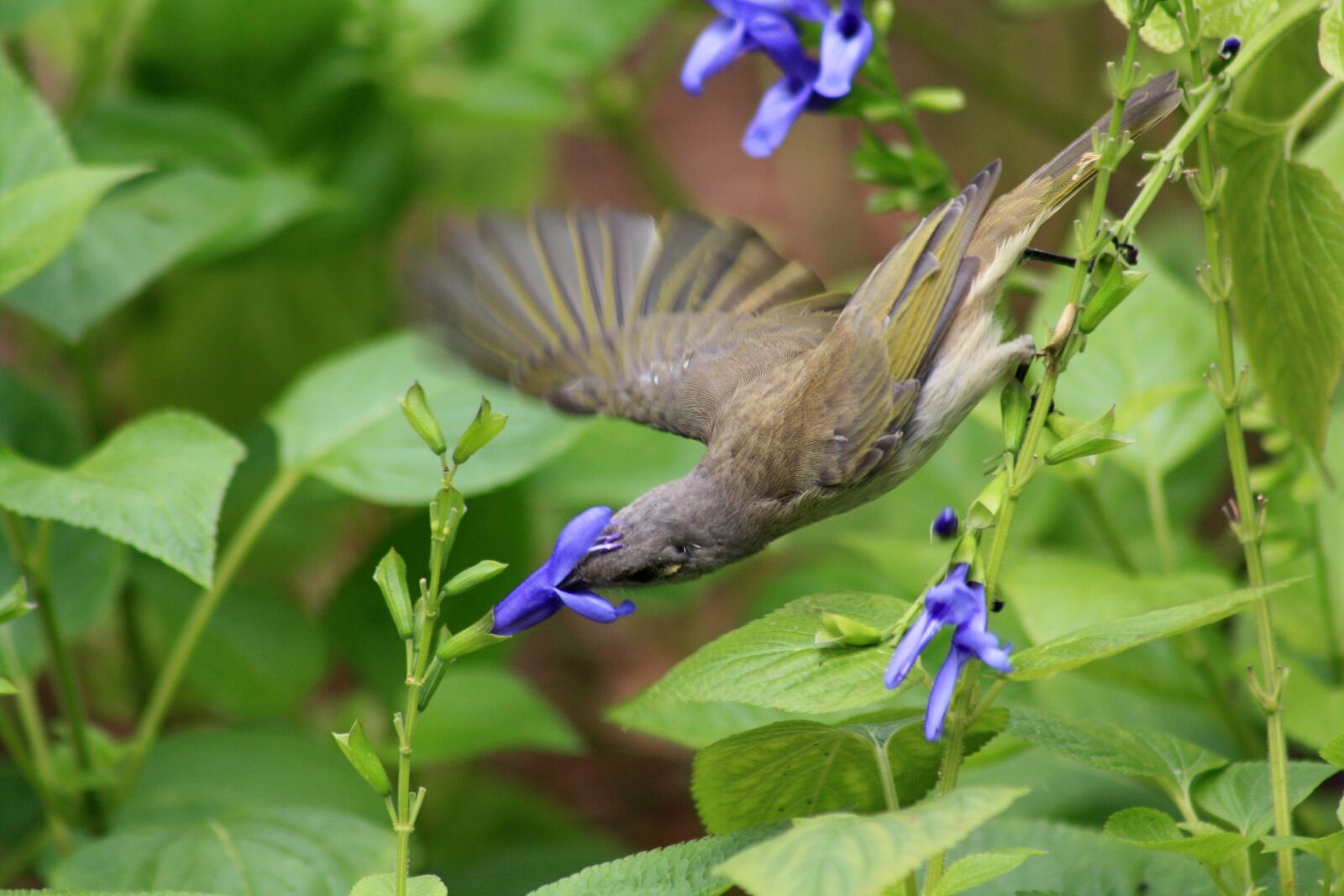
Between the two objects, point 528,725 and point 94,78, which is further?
point 94,78

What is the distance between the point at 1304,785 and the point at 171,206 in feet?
5.50

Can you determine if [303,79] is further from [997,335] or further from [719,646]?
[719,646]

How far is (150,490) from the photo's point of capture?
1.38 meters

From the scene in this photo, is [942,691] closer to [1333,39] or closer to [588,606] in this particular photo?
[588,606]

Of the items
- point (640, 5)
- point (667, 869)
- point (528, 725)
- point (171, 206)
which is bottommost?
point (528, 725)

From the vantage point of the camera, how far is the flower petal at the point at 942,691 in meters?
0.85

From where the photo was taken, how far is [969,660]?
3.06 ft

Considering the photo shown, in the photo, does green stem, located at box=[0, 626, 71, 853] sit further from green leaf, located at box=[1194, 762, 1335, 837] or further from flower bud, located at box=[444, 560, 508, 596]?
green leaf, located at box=[1194, 762, 1335, 837]

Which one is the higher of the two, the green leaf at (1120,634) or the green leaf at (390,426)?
the green leaf at (1120,634)

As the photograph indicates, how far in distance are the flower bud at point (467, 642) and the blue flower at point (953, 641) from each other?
306 millimetres

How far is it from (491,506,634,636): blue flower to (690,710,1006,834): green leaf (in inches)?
6.0

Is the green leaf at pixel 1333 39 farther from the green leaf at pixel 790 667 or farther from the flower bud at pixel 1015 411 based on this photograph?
the green leaf at pixel 790 667

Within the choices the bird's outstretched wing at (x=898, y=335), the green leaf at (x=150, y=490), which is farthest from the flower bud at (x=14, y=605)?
the bird's outstretched wing at (x=898, y=335)

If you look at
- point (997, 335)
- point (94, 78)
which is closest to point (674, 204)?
point (94, 78)
